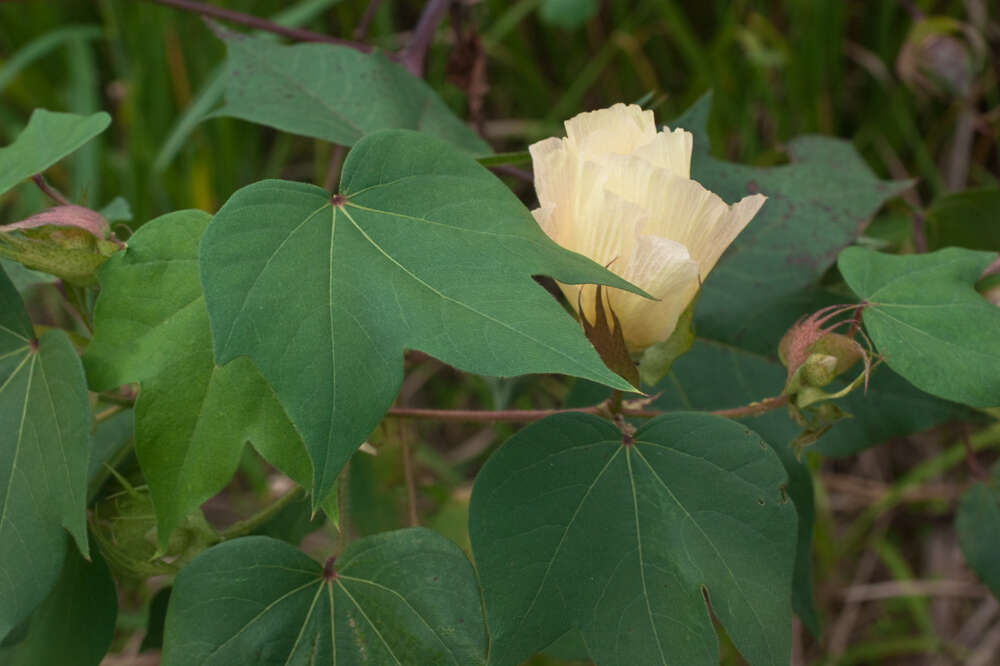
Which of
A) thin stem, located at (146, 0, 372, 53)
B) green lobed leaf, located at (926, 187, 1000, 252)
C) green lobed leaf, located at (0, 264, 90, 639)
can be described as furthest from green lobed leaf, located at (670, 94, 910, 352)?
green lobed leaf, located at (0, 264, 90, 639)

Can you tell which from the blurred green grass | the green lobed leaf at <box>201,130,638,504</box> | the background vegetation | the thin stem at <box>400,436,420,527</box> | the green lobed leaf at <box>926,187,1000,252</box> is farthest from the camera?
the blurred green grass

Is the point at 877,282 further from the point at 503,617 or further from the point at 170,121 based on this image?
the point at 170,121

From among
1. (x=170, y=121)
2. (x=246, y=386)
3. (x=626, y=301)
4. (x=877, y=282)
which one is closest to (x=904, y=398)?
(x=877, y=282)

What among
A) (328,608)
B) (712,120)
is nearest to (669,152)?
(328,608)

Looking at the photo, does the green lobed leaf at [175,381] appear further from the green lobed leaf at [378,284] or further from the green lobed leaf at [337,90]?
the green lobed leaf at [337,90]

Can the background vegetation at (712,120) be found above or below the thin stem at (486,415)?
below

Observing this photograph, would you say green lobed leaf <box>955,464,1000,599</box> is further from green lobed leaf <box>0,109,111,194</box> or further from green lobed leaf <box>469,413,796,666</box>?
green lobed leaf <box>0,109,111,194</box>

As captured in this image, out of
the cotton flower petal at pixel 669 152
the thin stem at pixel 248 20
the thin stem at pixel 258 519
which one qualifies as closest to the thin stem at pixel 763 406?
the cotton flower petal at pixel 669 152
